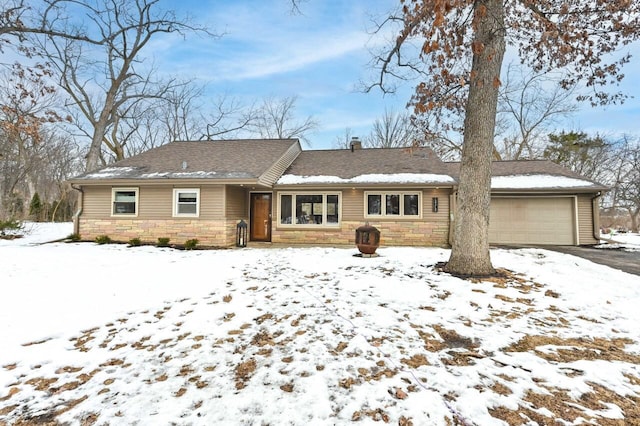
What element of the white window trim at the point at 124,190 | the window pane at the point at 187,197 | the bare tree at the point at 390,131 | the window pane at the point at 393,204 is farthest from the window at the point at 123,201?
the bare tree at the point at 390,131

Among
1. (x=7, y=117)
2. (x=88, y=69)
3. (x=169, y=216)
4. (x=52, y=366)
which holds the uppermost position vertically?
(x=88, y=69)

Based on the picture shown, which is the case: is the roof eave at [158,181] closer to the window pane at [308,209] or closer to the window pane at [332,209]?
the window pane at [308,209]

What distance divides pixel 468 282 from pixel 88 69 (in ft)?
72.1

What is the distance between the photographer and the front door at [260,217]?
11.8 meters

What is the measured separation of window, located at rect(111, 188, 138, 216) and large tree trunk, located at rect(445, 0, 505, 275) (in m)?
11.1

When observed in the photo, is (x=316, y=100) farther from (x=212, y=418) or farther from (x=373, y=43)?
(x=212, y=418)

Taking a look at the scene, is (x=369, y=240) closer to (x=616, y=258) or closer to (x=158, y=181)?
(x=616, y=258)

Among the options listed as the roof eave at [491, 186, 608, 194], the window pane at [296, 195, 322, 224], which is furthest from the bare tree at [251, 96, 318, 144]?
the roof eave at [491, 186, 608, 194]

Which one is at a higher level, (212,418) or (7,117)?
(7,117)

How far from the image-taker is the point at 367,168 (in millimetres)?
12023

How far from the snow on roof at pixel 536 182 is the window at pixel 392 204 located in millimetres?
3267

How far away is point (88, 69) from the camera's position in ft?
55.0

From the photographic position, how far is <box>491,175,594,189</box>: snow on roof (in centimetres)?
1093

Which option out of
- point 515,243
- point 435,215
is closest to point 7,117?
point 435,215
